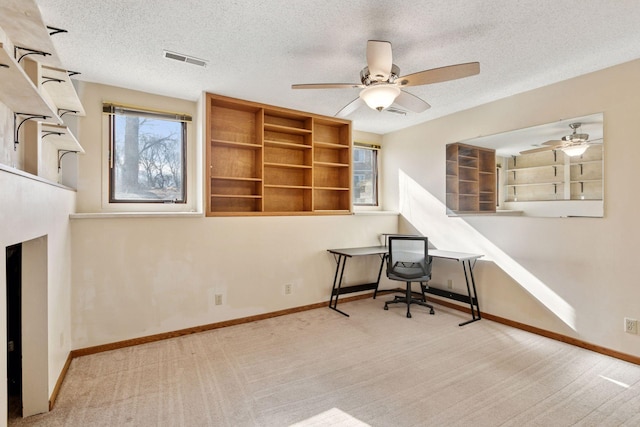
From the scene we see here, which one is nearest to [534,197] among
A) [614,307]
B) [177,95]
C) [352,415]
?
[614,307]

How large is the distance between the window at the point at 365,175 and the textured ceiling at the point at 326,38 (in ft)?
6.67

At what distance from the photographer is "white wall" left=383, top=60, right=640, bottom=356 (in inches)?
108

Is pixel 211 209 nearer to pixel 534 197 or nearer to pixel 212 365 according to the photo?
pixel 212 365

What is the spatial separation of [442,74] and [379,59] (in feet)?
1.54

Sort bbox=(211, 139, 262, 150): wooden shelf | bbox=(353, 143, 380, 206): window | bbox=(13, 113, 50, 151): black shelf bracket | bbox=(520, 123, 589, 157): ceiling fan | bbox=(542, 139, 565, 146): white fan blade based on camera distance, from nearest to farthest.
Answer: bbox=(13, 113, 50, 151): black shelf bracket
bbox=(520, 123, 589, 157): ceiling fan
bbox=(542, 139, 565, 146): white fan blade
bbox=(211, 139, 262, 150): wooden shelf
bbox=(353, 143, 380, 206): window

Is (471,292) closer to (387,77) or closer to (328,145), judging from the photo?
(328,145)

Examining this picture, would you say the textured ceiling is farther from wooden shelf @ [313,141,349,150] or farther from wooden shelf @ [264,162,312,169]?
wooden shelf @ [313,141,349,150]

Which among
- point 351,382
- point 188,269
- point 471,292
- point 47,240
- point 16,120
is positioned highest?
point 16,120

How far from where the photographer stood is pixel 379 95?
7.94 feet

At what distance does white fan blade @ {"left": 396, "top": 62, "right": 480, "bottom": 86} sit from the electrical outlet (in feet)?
8.29

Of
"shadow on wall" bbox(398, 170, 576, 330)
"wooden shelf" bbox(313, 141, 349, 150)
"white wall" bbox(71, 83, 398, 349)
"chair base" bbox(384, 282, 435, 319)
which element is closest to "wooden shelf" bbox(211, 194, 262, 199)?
"white wall" bbox(71, 83, 398, 349)

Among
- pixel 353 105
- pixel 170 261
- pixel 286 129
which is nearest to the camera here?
pixel 353 105

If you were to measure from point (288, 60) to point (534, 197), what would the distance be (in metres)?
2.88

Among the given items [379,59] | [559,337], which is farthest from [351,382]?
[379,59]
